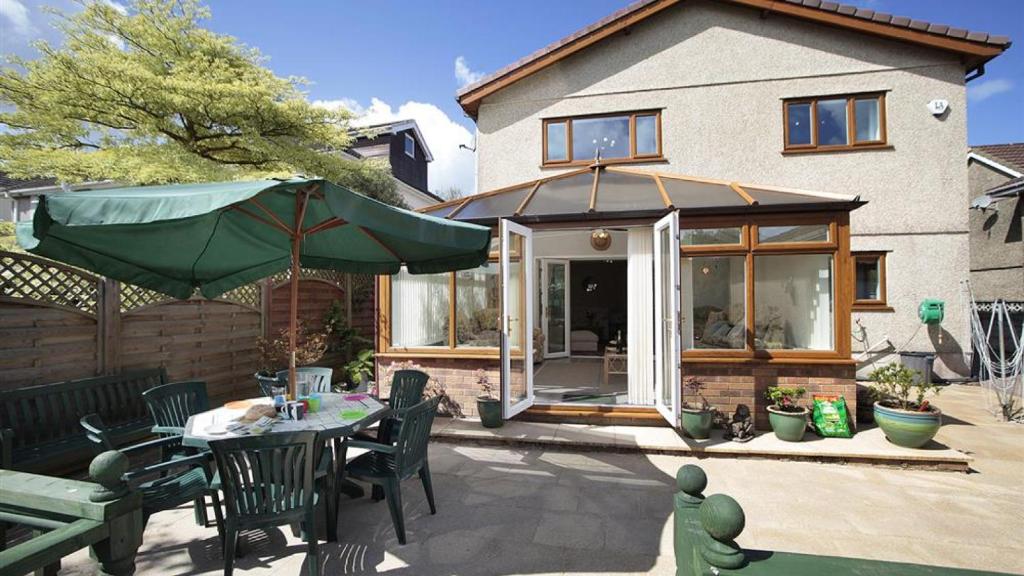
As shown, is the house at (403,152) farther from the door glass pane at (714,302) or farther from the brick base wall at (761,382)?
the brick base wall at (761,382)

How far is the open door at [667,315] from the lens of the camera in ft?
16.5

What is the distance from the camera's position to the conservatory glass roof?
5523 millimetres

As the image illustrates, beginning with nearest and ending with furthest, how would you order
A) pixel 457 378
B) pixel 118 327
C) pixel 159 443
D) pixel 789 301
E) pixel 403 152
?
pixel 159 443 < pixel 118 327 < pixel 789 301 < pixel 457 378 < pixel 403 152

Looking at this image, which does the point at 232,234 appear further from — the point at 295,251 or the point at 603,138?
the point at 603,138

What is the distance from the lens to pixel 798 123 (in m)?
9.00

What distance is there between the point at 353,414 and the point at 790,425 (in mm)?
4775

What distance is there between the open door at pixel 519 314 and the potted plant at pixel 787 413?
9.66 feet

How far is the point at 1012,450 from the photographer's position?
5.09 m

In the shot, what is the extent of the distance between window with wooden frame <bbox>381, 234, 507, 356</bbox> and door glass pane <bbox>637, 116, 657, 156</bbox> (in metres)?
5.11

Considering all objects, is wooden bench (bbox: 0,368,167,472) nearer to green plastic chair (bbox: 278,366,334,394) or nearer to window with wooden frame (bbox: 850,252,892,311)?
green plastic chair (bbox: 278,366,334,394)

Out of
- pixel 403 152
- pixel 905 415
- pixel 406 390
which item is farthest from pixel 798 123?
pixel 403 152

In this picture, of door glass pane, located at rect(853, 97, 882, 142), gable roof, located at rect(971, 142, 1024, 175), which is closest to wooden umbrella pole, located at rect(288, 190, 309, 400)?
door glass pane, located at rect(853, 97, 882, 142)

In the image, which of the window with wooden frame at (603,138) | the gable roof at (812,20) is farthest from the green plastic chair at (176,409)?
the gable roof at (812,20)

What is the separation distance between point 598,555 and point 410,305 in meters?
4.42
